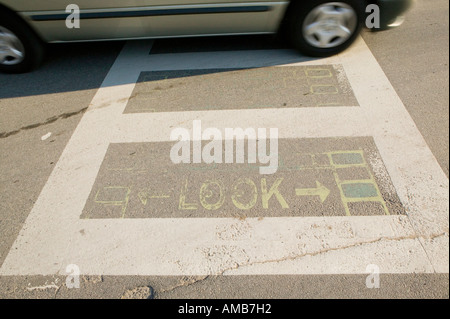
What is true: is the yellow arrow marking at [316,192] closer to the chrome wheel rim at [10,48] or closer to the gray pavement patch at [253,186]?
the gray pavement patch at [253,186]

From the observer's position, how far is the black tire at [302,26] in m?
4.03

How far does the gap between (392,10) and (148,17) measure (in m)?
3.12

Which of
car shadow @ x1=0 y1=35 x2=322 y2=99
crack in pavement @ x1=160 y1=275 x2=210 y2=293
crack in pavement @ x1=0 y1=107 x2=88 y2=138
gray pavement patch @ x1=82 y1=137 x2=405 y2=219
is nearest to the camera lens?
crack in pavement @ x1=160 y1=275 x2=210 y2=293

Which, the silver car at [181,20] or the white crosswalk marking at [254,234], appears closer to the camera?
the white crosswalk marking at [254,234]

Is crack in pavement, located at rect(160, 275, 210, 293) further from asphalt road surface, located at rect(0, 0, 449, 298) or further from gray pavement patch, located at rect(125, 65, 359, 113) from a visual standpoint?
gray pavement patch, located at rect(125, 65, 359, 113)

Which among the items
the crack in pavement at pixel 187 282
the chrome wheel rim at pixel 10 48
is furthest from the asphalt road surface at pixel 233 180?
the chrome wheel rim at pixel 10 48

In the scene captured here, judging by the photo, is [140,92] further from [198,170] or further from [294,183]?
[294,183]

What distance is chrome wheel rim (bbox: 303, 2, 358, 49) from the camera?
4.07 m

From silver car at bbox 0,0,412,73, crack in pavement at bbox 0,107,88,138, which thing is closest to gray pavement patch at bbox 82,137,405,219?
crack in pavement at bbox 0,107,88,138

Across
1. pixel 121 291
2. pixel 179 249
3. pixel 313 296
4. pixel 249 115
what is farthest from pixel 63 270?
pixel 249 115

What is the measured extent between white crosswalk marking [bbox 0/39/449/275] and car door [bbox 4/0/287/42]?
5.14 ft

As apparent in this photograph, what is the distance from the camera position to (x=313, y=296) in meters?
2.28

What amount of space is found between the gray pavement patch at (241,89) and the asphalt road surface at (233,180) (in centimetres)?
2
